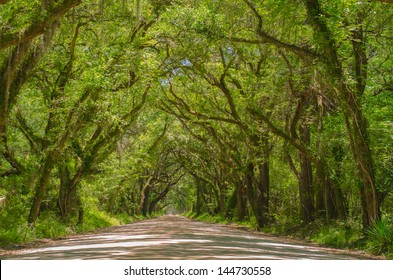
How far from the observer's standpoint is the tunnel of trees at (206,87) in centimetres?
1424

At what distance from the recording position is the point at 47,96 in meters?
19.7

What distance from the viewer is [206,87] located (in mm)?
25172

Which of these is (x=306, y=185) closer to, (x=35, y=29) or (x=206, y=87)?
(x=206, y=87)

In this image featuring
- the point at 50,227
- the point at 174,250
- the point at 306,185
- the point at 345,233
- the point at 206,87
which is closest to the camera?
the point at 174,250

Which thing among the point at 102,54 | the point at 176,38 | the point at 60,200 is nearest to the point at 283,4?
the point at 176,38

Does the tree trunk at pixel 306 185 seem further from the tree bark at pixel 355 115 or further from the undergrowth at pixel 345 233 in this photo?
the tree bark at pixel 355 115

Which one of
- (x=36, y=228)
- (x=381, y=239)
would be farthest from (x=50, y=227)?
(x=381, y=239)

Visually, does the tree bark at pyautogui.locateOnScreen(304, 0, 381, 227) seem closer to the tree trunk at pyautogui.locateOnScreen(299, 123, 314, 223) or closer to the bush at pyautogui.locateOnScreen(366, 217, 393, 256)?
the bush at pyautogui.locateOnScreen(366, 217, 393, 256)

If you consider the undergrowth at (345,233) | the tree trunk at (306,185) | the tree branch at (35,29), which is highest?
the tree branch at (35,29)

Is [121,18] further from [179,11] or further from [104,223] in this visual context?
[104,223]

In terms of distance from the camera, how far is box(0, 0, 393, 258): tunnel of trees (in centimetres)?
1424

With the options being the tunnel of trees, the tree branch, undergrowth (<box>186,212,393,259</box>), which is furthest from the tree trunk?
the tree branch

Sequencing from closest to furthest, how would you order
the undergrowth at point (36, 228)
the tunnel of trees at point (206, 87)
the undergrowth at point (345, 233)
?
the undergrowth at point (345, 233), the tunnel of trees at point (206, 87), the undergrowth at point (36, 228)

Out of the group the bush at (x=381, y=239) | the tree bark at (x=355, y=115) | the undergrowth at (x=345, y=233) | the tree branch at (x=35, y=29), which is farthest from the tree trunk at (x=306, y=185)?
the tree branch at (x=35, y=29)
